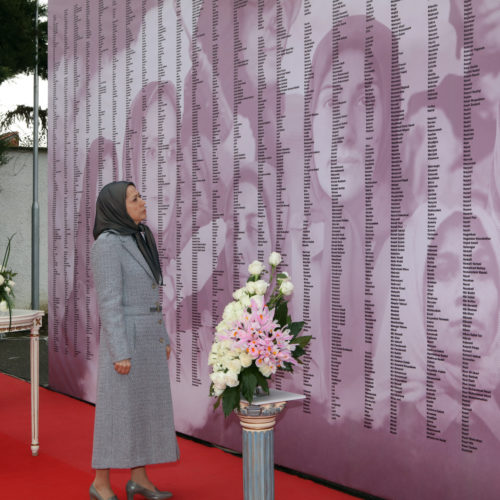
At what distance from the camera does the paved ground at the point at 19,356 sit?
6914 mm

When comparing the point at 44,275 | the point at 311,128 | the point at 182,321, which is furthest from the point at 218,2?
the point at 44,275

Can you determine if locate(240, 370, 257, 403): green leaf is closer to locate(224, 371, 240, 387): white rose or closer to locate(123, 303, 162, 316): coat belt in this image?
locate(224, 371, 240, 387): white rose

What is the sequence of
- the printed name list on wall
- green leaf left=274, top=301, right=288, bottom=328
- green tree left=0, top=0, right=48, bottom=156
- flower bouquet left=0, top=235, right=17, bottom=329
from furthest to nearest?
1. green tree left=0, top=0, right=48, bottom=156
2. flower bouquet left=0, top=235, right=17, bottom=329
3. the printed name list on wall
4. green leaf left=274, top=301, right=288, bottom=328

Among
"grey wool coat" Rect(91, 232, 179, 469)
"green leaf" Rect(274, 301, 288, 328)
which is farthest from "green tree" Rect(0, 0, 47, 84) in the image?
"green leaf" Rect(274, 301, 288, 328)

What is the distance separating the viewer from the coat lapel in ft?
10.4

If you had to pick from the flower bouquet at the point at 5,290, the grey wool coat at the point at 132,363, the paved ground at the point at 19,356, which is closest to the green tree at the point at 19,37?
the paved ground at the point at 19,356

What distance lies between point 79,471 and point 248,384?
184cm

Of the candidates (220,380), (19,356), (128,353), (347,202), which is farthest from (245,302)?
(19,356)

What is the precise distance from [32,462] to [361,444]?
1.81 meters

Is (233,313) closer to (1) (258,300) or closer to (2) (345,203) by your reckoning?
(1) (258,300)

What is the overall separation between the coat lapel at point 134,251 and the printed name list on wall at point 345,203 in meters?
0.82

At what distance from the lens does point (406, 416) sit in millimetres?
3176

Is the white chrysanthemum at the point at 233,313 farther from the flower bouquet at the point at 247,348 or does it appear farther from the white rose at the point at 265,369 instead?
the white rose at the point at 265,369

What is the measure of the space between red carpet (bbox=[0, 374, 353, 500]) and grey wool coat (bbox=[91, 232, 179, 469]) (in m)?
0.37
